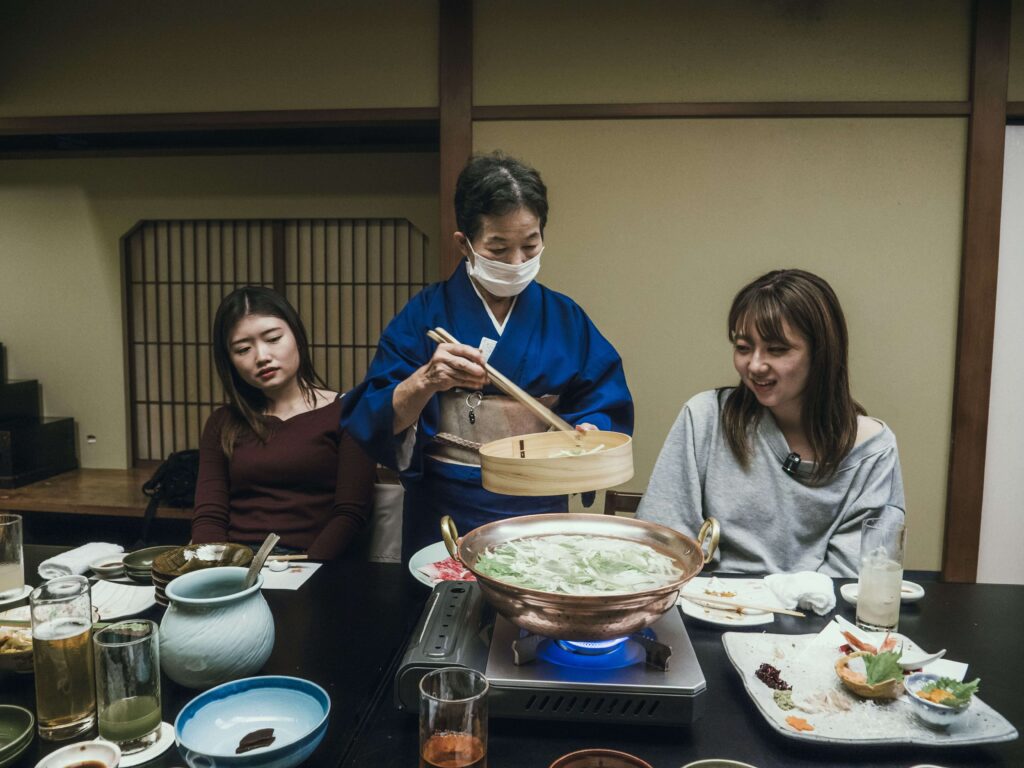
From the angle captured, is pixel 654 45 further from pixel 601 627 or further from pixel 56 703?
pixel 56 703

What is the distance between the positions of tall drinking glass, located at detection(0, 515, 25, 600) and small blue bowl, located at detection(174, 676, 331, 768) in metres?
0.76

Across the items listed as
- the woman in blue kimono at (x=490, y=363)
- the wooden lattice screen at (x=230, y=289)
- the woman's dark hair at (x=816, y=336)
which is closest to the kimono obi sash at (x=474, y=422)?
the woman in blue kimono at (x=490, y=363)

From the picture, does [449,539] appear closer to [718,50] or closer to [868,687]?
[868,687]

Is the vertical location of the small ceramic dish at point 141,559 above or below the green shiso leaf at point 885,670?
below

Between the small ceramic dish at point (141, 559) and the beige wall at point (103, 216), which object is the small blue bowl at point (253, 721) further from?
the beige wall at point (103, 216)

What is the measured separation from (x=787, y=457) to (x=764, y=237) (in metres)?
1.80

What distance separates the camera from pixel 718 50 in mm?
3398

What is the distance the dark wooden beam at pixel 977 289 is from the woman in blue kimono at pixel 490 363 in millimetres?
2192

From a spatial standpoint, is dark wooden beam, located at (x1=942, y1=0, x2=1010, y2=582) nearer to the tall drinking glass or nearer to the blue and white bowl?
the blue and white bowl

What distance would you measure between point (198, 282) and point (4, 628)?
3890 mm

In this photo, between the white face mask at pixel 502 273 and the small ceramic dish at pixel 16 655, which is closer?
the small ceramic dish at pixel 16 655

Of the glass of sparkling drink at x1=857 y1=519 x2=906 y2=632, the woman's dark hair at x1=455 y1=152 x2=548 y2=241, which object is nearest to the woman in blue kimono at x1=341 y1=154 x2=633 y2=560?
the woman's dark hair at x1=455 y1=152 x2=548 y2=241

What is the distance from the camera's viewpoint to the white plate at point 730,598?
54.5 inches

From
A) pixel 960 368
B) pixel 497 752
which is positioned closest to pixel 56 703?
pixel 497 752
